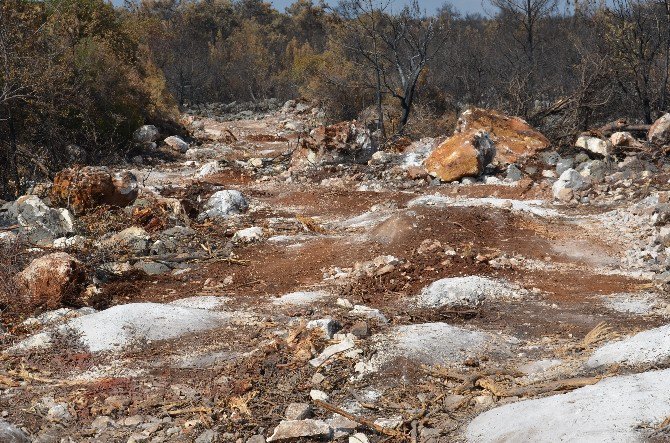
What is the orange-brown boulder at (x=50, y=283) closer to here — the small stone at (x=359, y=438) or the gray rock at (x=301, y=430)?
the gray rock at (x=301, y=430)

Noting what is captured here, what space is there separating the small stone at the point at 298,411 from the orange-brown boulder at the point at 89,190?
5759mm

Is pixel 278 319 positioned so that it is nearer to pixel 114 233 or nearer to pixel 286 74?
pixel 114 233

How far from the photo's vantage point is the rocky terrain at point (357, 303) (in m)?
3.36

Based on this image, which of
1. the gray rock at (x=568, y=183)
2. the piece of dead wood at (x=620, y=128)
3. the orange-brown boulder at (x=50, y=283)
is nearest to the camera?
the orange-brown boulder at (x=50, y=283)

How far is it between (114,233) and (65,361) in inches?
147

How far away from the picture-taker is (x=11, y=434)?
3193 millimetres

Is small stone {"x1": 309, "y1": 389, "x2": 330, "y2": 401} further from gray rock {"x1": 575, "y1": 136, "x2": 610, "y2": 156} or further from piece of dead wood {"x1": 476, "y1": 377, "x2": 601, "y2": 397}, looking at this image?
gray rock {"x1": 575, "y1": 136, "x2": 610, "y2": 156}

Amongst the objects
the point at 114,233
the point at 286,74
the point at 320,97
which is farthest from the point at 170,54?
the point at 114,233

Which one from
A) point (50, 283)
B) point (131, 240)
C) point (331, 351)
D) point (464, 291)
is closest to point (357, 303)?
point (464, 291)

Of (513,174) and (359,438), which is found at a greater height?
(513,174)

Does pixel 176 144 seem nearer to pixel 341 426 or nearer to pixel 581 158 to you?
pixel 581 158

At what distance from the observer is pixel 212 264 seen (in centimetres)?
690

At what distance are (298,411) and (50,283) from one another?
2870mm

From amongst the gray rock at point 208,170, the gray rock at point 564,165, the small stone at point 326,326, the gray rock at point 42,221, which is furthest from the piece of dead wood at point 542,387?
the gray rock at point 208,170
